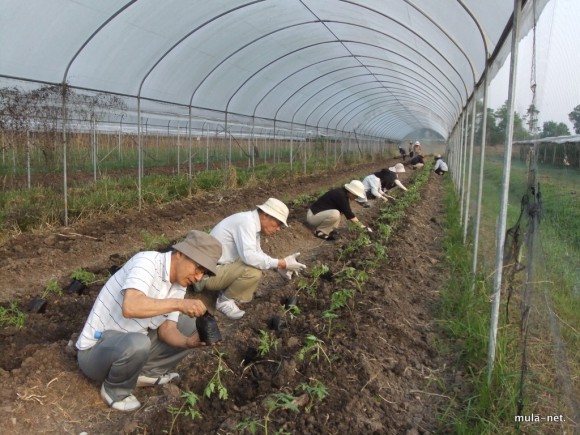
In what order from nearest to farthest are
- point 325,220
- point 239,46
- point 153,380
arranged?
point 153,380
point 325,220
point 239,46

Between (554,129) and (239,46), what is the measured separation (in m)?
8.89

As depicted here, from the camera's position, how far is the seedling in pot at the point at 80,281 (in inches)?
200

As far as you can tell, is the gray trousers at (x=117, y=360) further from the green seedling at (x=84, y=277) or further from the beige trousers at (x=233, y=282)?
the green seedling at (x=84, y=277)

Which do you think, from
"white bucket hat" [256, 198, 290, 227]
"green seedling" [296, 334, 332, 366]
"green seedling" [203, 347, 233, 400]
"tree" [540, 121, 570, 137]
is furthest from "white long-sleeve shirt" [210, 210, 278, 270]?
"tree" [540, 121, 570, 137]

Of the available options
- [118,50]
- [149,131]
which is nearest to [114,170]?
[149,131]

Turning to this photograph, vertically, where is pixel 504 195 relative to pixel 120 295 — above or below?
above

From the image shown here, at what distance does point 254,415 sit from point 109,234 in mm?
5181

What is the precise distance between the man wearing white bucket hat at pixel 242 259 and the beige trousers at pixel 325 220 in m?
3.06

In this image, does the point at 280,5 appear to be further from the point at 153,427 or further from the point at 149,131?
the point at 149,131

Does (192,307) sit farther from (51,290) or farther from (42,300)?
(51,290)

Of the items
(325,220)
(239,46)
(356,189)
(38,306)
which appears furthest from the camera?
(239,46)

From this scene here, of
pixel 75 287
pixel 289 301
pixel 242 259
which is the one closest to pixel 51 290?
pixel 75 287

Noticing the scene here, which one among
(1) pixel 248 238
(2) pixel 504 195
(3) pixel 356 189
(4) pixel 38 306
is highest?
(2) pixel 504 195

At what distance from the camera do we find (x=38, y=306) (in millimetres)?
4602
